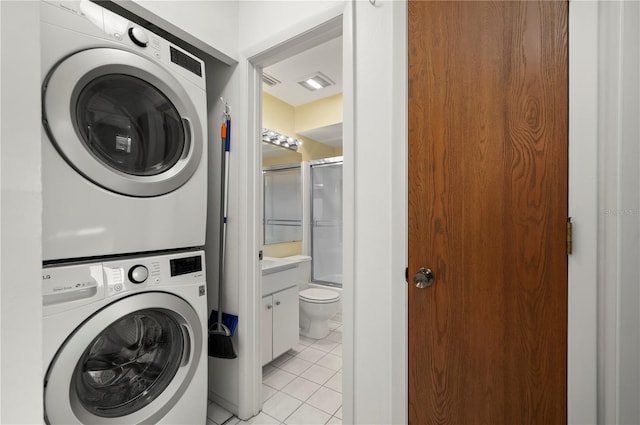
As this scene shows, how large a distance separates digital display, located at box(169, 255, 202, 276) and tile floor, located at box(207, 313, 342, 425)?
3.05ft

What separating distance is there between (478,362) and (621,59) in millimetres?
984

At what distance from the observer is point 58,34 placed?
91 cm

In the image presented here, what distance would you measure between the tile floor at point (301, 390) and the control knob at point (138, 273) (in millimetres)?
1003

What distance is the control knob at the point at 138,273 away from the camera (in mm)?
1041

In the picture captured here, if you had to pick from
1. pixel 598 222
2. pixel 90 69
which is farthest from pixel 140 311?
pixel 598 222

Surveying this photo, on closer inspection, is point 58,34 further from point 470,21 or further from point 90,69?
point 470,21

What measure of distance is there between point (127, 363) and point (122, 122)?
1.01 meters

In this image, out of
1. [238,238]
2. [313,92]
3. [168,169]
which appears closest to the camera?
[168,169]

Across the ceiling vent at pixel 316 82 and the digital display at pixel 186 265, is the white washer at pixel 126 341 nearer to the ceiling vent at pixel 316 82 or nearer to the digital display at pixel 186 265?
the digital display at pixel 186 265

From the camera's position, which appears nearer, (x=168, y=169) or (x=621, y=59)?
(x=621, y=59)

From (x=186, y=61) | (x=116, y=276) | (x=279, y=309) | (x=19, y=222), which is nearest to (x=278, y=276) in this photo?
(x=279, y=309)

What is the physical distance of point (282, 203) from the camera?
10.1ft

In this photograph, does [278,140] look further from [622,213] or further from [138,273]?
[622,213]

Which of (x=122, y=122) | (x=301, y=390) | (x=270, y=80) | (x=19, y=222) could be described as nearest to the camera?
(x=19, y=222)
